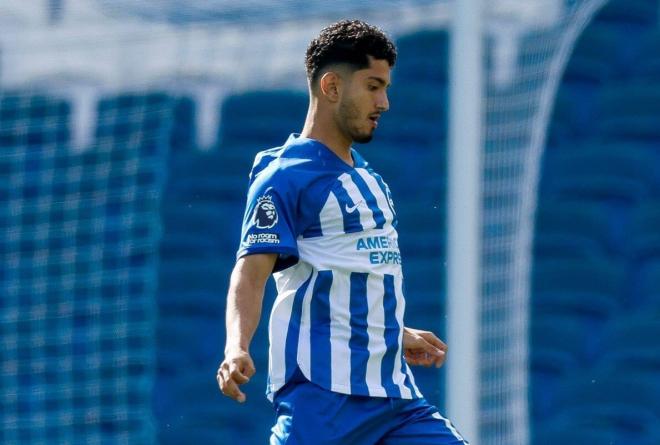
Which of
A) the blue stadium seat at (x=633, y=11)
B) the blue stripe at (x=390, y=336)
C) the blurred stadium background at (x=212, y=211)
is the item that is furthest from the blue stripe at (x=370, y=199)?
the blue stadium seat at (x=633, y=11)

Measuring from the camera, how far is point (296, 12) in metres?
6.60

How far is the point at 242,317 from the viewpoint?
2631 millimetres

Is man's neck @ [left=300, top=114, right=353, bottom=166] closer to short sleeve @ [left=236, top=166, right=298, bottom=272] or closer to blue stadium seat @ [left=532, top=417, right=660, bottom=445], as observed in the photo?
short sleeve @ [left=236, top=166, right=298, bottom=272]

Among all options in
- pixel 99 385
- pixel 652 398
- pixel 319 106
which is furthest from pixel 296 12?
pixel 319 106

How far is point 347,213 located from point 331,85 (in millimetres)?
294

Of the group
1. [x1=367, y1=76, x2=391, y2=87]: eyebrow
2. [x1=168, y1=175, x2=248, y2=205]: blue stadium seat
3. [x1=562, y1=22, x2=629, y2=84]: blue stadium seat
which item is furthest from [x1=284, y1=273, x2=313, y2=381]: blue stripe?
[x1=562, y1=22, x2=629, y2=84]: blue stadium seat

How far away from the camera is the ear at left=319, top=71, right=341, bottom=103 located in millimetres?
2852

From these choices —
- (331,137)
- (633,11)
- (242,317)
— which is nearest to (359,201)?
(331,137)

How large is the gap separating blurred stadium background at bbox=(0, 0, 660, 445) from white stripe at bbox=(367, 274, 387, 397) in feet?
10.6

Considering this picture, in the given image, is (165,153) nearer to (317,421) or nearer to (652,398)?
(652,398)

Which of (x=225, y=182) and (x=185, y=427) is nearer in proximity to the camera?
(x=185, y=427)

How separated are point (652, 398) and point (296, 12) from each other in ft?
8.75

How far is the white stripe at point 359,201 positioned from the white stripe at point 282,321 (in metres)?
0.16

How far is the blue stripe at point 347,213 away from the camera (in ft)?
9.10
